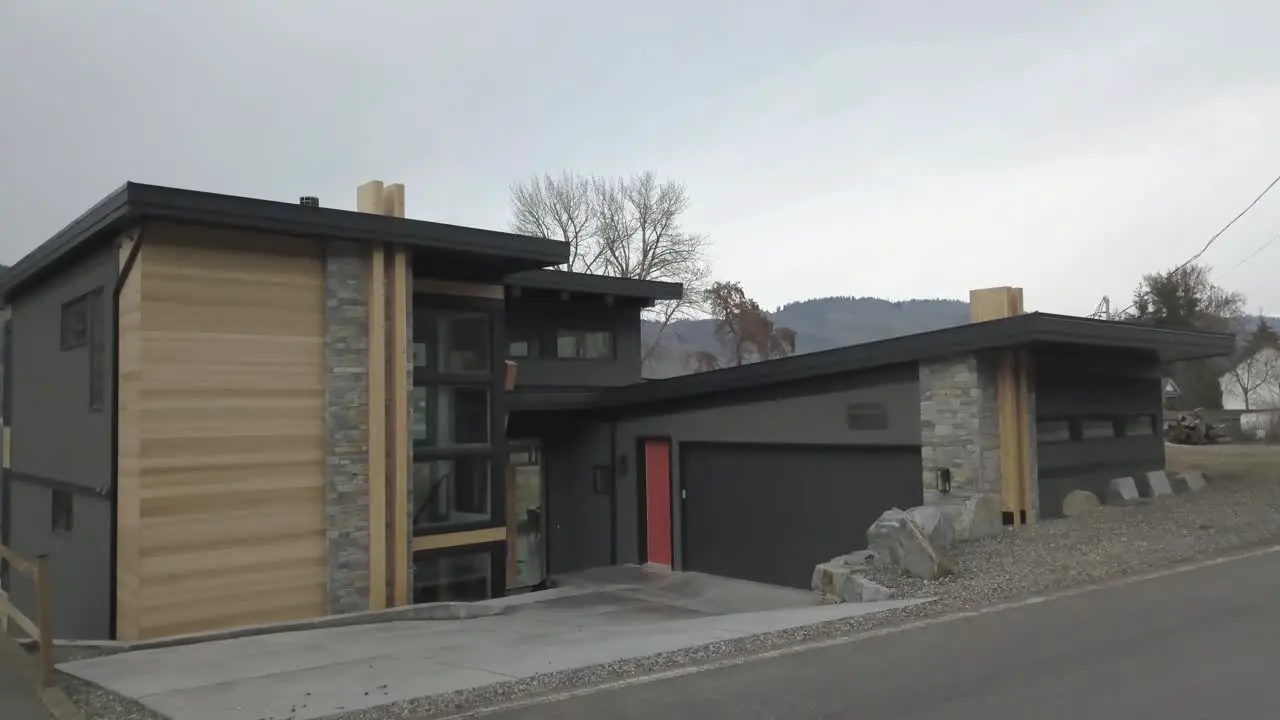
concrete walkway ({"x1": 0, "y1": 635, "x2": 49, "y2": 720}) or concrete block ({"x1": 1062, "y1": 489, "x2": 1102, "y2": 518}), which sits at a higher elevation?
concrete block ({"x1": 1062, "y1": 489, "x2": 1102, "y2": 518})

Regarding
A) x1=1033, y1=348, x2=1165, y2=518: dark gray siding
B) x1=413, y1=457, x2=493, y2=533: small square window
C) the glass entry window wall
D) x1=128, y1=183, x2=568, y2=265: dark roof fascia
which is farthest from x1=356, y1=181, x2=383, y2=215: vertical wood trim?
x1=1033, y1=348, x2=1165, y2=518: dark gray siding

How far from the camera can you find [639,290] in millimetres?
19828

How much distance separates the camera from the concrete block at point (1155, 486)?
630 inches

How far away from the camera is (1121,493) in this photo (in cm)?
1520

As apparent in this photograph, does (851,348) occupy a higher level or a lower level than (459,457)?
higher

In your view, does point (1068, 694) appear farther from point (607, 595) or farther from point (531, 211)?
point (531, 211)

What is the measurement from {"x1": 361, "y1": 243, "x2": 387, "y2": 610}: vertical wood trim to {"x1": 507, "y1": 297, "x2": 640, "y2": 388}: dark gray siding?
21.4ft

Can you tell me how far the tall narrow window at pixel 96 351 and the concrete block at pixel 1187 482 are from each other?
1646 centimetres

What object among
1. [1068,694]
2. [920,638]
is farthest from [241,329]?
[1068,694]

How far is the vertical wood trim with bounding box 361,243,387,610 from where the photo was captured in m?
11.9

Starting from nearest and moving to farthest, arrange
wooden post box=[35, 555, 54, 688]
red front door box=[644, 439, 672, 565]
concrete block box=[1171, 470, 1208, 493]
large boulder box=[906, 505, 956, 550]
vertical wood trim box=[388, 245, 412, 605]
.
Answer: wooden post box=[35, 555, 54, 688] → large boulder box=[906, 505, 956, 550] → vertical wood trim box=[388, 245, 412, 605] → concrete block box=[1171, 470, 1208, 493] → red front door box=[644, 439, 672, 565]

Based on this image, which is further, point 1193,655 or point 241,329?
point 241,329

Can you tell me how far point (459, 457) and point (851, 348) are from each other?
5904mm

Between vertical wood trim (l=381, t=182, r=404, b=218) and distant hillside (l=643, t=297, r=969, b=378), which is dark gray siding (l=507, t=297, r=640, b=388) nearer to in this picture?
vertical wood trim (l=381, t=182, r=404, b=218)
